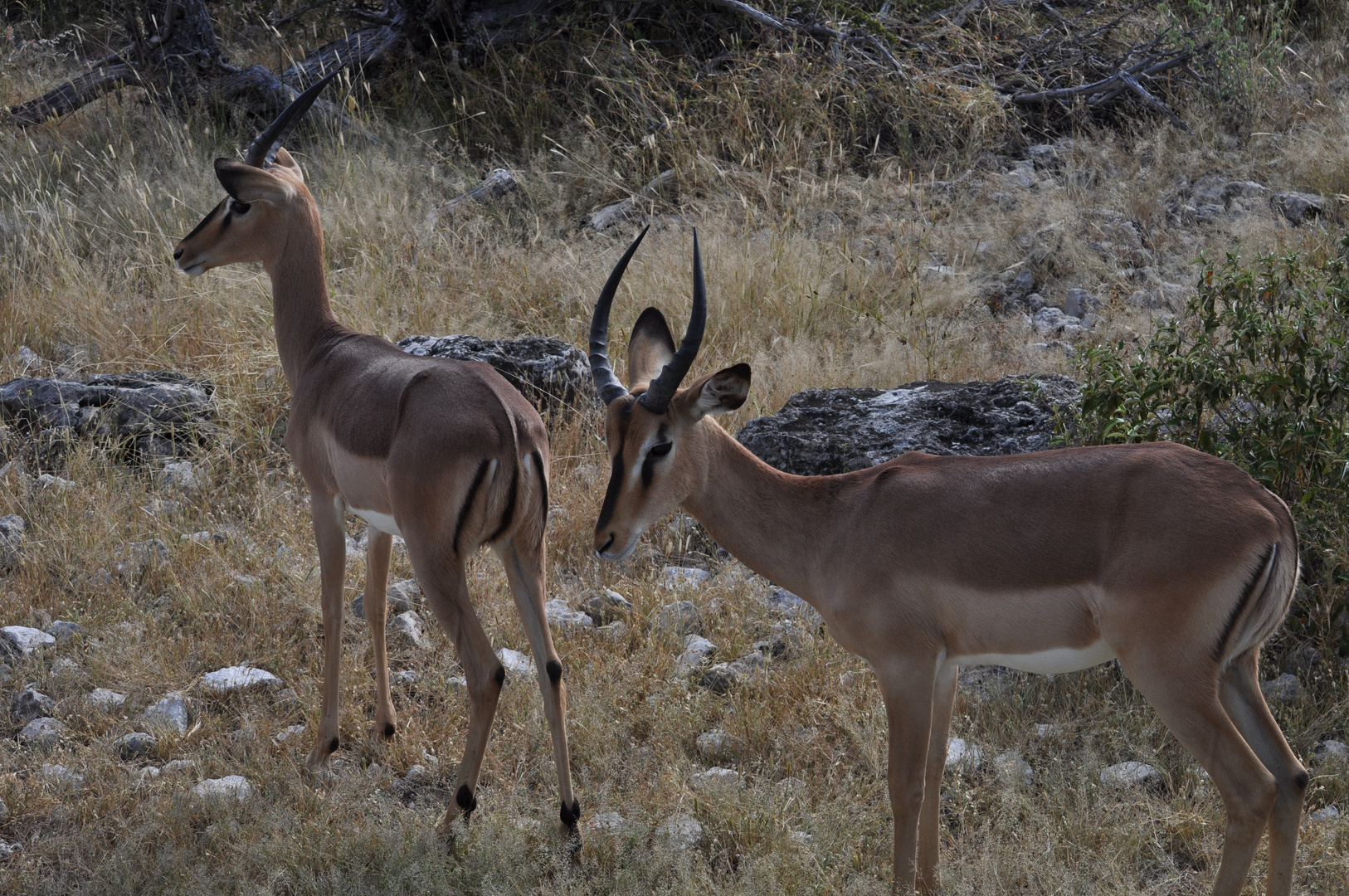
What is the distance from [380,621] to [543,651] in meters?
0.87

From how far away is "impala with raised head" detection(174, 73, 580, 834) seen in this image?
3.60m

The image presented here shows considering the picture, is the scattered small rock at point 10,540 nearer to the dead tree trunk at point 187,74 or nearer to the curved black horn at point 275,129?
the curved black horn at point 275,129

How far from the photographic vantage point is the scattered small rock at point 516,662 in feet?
14.6

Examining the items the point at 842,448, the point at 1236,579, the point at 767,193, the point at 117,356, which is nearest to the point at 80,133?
the point at 117,356

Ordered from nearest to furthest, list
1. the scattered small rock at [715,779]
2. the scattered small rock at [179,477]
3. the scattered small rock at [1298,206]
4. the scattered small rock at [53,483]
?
the scattered small rock at [715,779], the scattered small rock at [53,483], the scattered small rock at [179,477], the scattered small rock at [1298,206]

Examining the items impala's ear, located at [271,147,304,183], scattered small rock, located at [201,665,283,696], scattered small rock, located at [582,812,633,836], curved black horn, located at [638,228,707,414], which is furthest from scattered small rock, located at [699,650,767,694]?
impala's ear, located at [271,147,304,183]

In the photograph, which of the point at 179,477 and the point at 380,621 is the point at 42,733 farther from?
the point at 179,477

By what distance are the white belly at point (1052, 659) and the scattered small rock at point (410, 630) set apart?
7.59 ft

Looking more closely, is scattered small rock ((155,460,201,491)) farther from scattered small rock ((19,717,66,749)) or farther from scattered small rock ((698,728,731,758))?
scattered small rock ((698,728,731,758))

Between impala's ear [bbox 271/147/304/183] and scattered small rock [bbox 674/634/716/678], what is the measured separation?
2519 millimetres

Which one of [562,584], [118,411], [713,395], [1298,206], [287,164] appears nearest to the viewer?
[713,395]

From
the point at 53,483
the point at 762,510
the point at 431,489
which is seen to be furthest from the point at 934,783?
the point at 53,483

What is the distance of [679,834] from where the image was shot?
11.6 ft

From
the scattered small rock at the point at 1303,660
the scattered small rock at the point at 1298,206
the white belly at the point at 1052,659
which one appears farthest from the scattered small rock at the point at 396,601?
the scattered small rock at the point at 1298,206
